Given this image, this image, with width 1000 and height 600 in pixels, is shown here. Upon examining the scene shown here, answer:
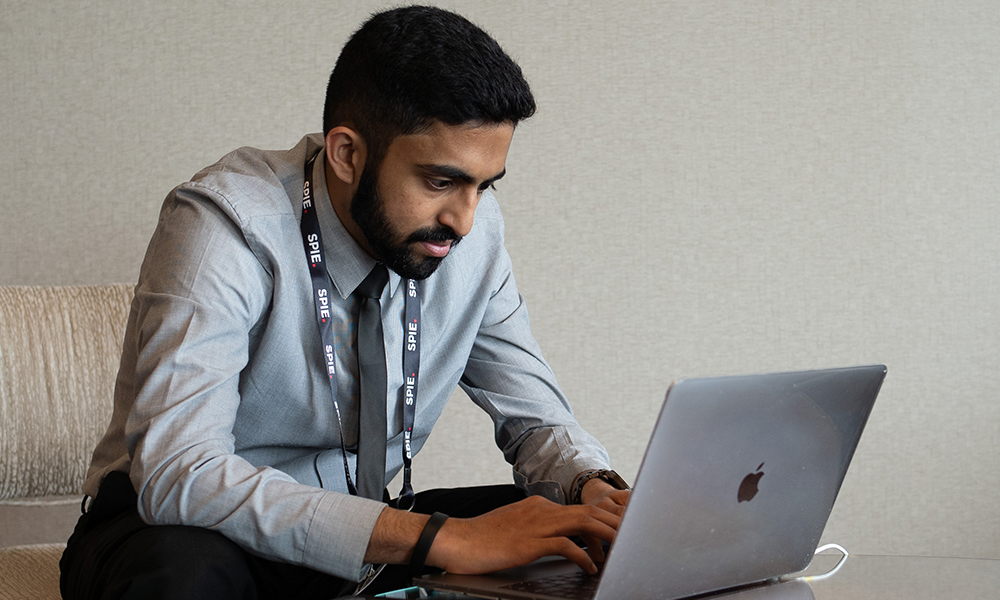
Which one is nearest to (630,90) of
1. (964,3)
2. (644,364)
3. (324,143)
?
(644,364)

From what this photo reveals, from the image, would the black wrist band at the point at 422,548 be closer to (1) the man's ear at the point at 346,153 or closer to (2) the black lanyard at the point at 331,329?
(2) the black lanyard at the point at 331,329

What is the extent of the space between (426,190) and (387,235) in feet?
0.28

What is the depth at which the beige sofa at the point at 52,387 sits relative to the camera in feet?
4.88

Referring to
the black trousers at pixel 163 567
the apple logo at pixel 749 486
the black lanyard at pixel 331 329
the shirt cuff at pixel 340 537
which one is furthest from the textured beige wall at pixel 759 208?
the apple logo at pixel 749 486

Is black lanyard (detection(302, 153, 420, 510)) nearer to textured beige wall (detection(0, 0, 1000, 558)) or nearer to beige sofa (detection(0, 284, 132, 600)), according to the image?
beige sofa (detection(0, 284, 132, 600))

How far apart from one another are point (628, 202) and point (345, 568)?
1.45m

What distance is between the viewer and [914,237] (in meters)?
2.24

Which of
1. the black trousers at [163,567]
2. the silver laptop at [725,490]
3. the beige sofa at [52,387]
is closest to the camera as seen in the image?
the silver laptop at [725,490]

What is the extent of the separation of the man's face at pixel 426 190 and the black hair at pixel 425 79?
0.02 meters

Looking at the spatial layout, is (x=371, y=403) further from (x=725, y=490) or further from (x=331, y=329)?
(x=725, y=490)

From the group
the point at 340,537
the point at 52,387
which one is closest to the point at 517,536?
the point at 340,537

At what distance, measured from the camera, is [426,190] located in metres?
1.22

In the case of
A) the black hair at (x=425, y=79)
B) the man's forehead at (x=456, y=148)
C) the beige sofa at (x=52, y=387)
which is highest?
the black hair at (x=425, y=79)

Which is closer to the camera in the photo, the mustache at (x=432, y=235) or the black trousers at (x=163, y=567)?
the black trousers at (x=163, y=567)
